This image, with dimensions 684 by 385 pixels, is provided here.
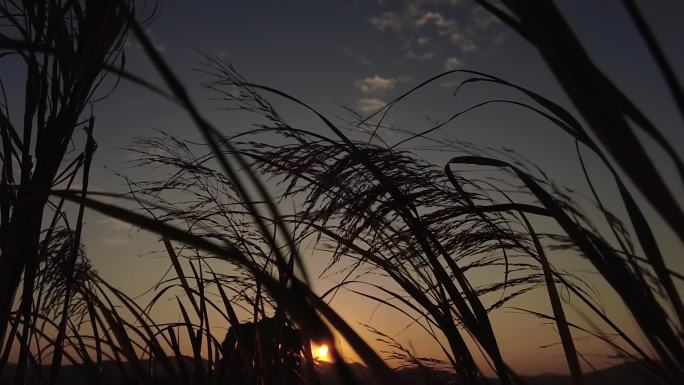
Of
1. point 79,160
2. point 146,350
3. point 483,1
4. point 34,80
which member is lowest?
point 146,350

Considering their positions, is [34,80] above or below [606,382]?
above

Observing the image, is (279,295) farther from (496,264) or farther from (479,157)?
(496,264)

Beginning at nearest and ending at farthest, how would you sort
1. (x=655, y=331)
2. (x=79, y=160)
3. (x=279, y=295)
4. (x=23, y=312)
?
(x=279, y=295), (x=655, y=331), (x=23, y=312), (x=79, y=160)

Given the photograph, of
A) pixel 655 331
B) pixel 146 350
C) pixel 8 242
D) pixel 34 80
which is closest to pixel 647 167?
pixel 655 331

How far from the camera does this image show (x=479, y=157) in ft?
4.26

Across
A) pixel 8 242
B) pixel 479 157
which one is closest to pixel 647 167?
pixel 479 157

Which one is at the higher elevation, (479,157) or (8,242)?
(479,157)

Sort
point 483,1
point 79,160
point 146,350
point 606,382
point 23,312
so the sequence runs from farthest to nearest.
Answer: point 146,350
point 606,382
point 79,160
point 23,312
point 483,1

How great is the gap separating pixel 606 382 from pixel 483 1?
4.36 ft

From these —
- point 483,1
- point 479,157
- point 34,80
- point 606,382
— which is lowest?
point 606,382

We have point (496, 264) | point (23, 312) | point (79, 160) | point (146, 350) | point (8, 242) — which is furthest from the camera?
point (146, 350)

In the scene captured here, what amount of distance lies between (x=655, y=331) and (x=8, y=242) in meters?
1.16

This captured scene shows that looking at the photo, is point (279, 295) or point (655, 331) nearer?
point (279, 295)

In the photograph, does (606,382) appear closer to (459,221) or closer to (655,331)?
(459,221)
